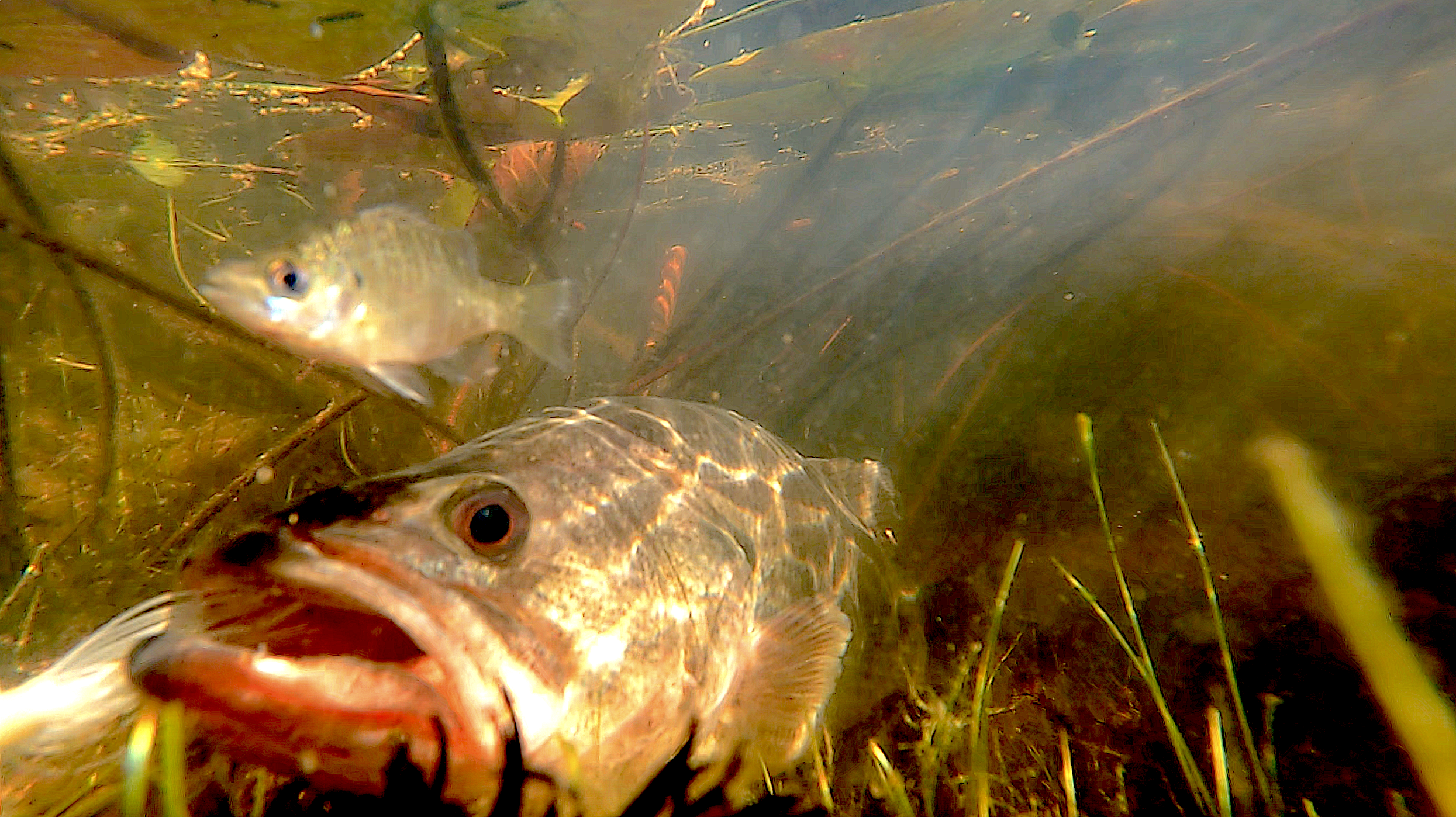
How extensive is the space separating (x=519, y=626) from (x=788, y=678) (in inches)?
42.2

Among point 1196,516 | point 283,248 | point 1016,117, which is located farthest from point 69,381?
point 1016,117

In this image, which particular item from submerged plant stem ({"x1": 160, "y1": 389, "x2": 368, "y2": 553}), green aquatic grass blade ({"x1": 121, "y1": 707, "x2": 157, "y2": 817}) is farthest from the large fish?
submerged plant stem ({"x1": 160, "y1": 389, "x2": 368, "y2": 553})

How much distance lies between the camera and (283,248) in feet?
9.40

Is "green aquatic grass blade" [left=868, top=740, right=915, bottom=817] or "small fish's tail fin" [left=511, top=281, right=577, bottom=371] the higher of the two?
"small fish's tail fin" [left=511, top=281, right=577, bottom=371]

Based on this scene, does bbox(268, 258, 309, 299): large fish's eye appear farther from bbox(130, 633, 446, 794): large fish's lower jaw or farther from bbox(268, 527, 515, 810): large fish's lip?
bbox(130, 633, 446, 794): large fish's lower jaw

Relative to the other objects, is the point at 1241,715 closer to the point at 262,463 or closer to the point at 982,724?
the point at 982,724

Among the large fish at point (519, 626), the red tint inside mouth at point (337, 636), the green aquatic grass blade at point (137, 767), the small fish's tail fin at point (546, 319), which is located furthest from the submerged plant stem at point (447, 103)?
the green aquatic grass blade at point (137, 767)

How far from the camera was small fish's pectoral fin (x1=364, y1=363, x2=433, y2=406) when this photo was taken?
300 centimetres

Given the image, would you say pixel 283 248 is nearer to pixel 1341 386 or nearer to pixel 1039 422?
pixel 1039 422

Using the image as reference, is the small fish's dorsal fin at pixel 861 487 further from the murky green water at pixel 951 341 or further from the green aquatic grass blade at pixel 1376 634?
the green aquatic grass blade at pixel 1376 634

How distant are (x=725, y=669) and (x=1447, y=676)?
2173 millimetres

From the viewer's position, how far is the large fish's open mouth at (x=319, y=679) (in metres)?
1.35

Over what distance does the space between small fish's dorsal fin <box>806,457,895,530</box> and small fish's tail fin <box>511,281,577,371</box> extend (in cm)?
170

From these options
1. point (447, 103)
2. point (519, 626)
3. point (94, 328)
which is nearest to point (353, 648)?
point (519, 626)
